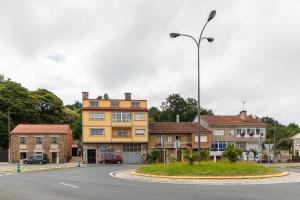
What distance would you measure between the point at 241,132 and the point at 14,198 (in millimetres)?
65602

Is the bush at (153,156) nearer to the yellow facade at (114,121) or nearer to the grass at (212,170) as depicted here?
the yellow facade at (114,121)

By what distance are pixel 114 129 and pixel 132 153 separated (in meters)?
4.91

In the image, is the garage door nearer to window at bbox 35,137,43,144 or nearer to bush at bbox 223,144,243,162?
window at bbox 35,137,43,144

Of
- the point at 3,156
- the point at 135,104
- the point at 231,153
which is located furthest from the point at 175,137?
the point at 231,153

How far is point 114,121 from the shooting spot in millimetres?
70812

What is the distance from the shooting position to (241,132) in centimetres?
7719

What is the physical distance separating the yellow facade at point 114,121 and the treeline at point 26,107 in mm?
18232

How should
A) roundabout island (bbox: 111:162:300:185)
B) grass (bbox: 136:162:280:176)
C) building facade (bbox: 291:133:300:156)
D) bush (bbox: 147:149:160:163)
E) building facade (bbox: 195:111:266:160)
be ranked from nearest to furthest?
roundabout island (bbox: 111:162:300:185)
grass (bbox: 136:162:280:176)
bush (bbox: 147:149:160:163)
building facade (bbox: 195:111:266:160)
building facade (bbox: 291:133:300:156)

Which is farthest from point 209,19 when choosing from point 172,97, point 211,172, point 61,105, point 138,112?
point 172,97

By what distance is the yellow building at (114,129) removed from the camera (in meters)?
69.8

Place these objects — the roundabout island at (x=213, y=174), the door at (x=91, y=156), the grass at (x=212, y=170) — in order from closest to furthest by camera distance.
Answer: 1. the roundabout island at (x=213, y=174)
2. the grass at (x=212, y=170)
3. the door at (x=91, y=156)

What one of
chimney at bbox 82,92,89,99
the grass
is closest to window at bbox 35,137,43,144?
chimney at bbox 82,92,89,99

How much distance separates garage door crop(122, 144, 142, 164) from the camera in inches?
2746

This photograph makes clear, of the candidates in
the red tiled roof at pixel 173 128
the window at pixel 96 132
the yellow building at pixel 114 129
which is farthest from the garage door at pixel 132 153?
the window at pixel 96 132
